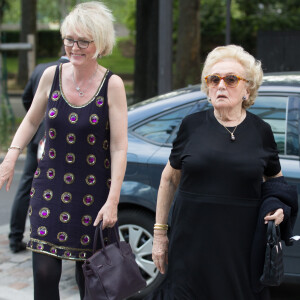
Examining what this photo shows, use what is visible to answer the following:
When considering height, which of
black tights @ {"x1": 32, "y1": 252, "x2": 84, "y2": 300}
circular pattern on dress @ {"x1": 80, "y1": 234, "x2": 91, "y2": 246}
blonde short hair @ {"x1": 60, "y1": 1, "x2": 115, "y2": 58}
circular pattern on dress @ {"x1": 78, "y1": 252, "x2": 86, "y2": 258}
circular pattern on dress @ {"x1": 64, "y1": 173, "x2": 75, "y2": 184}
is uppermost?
blonde short hair @ {"x1": 60, "y1": 1, "x2": 115, "y2": 58}

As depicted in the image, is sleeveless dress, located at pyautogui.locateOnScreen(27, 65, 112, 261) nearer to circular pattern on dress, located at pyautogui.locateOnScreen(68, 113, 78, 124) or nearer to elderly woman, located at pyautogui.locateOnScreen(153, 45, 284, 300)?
circular pattern on dress, located at pyautogui.locateOnScreen(68, 113, 78, 124)

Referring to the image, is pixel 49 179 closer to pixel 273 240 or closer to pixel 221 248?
pixel 221 248

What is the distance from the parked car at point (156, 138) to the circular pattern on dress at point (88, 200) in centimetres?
141

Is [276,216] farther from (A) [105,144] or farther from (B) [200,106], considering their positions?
(B) [200,106]

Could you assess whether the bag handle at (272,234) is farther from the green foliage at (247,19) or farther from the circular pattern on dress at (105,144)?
the green foliage at (247,19)

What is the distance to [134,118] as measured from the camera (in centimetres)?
490

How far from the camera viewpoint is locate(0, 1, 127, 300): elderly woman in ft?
10.4

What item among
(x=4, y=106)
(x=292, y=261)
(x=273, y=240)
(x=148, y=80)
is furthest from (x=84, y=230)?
(x=148, y=80)

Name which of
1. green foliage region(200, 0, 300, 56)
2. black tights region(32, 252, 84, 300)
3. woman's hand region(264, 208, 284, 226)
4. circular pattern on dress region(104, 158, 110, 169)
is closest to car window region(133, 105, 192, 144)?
circular pattern on dress region(104, 158, 110, 169)

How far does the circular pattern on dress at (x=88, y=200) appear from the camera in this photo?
10.5ft

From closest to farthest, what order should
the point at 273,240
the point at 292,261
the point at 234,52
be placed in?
the point at 273,240 < the point at 234,52 < the point at 292,261

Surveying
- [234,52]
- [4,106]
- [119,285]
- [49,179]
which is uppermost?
[234,52]

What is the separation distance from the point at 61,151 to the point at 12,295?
189 centimetres

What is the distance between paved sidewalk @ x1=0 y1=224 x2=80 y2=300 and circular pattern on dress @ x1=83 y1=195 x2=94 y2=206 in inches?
65.3
